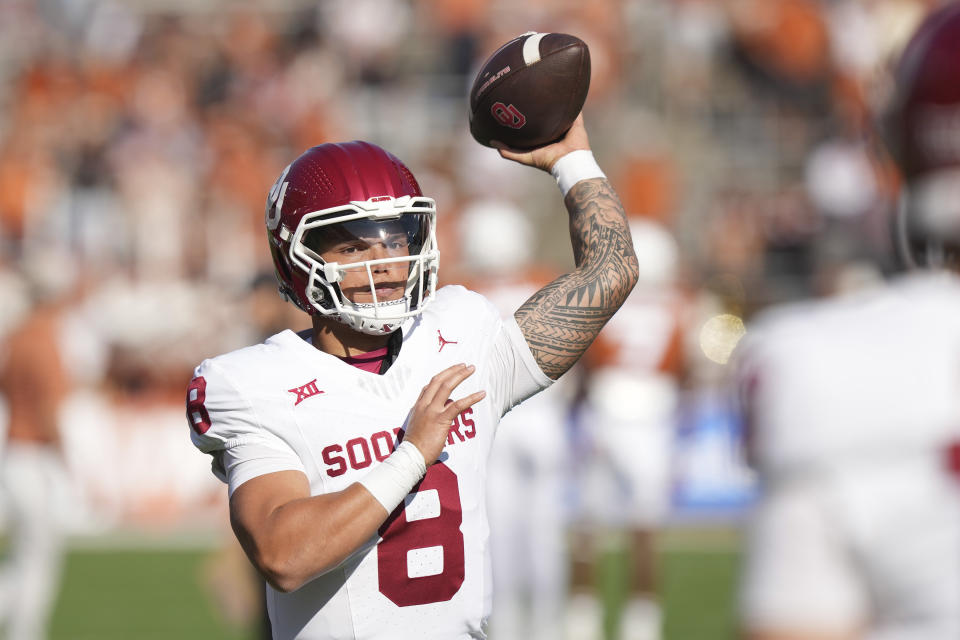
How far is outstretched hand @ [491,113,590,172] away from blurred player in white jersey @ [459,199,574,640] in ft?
13.5

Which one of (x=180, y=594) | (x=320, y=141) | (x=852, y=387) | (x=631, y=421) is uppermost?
(x=320, y=141)

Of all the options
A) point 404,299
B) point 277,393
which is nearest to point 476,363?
point 404,299

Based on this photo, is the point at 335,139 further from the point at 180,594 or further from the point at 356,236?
the point at 356,236

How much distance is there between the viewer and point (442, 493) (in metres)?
2.61

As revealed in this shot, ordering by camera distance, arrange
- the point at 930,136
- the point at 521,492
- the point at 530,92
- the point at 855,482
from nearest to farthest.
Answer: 1. the point at 855,482
2. the point at 930,136
3. the point at 530,92
4. the point at 521,492

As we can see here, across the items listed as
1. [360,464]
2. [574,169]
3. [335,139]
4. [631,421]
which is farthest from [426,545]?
[335,139]

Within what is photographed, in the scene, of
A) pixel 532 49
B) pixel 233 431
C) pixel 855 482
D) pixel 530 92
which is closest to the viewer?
pixel 855 482

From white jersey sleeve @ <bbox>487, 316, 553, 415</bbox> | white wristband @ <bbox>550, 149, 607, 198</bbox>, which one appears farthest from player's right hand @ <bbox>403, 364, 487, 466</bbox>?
white wristband @ <bbox>550, 149, 607, 198</bbox>

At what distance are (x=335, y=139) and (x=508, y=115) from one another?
10224mm

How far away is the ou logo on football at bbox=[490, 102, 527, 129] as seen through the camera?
306 cm

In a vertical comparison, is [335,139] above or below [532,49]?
above

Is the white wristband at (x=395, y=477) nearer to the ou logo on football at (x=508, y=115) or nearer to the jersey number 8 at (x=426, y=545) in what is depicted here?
the jersey number 8 at (x=426, y=545)

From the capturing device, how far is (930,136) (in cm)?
156

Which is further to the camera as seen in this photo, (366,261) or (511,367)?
(511,367)
